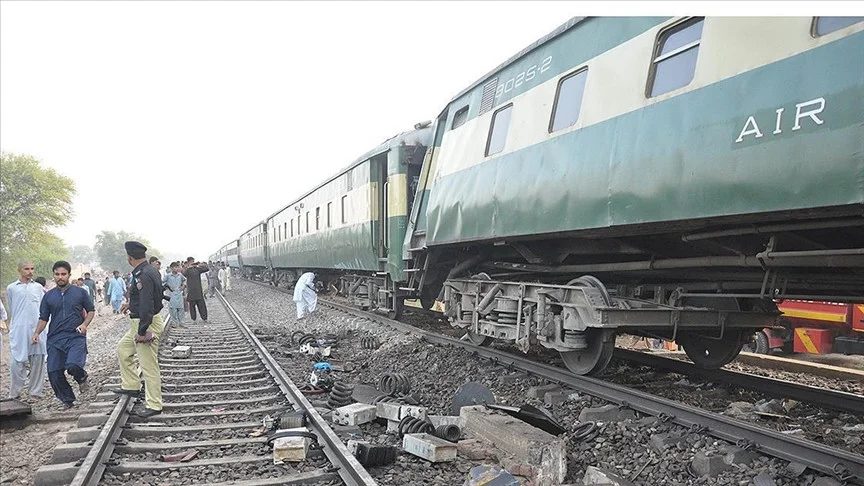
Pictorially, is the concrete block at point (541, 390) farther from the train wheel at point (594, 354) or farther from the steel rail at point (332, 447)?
the steel rail at point (332, 447)

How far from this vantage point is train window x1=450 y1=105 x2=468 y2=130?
25.9 ft

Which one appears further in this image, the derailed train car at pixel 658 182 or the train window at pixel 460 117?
the train window at pixel 460 117

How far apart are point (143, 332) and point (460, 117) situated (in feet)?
16.3

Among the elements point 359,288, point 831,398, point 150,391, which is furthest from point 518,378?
point 359,288

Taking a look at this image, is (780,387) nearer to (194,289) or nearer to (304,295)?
(304,295)

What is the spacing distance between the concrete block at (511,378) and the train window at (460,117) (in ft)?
11.4

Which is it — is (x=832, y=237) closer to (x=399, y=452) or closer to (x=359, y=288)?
(x=399, y=452)

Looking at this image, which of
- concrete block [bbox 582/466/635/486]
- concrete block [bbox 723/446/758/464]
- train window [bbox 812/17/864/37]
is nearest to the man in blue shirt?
concrete block [bbox 582/466/635/486]

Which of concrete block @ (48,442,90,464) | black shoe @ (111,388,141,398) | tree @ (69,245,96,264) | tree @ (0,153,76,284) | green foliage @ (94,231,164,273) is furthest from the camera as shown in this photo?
tree @ (69,245,96,264)

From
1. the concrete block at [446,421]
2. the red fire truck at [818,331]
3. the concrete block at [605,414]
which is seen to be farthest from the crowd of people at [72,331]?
the red fire truck at [818,331]

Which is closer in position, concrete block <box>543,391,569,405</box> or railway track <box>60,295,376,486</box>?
railway track <box>60,295,376,486</box>

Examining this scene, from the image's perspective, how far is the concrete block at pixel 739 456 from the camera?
3684mm

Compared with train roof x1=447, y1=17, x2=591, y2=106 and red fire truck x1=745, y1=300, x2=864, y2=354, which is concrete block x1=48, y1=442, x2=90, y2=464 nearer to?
train roof x1=447, y1=17, x2=591, y2=106

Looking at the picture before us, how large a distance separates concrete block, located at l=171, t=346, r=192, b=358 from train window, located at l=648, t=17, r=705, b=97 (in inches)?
297
